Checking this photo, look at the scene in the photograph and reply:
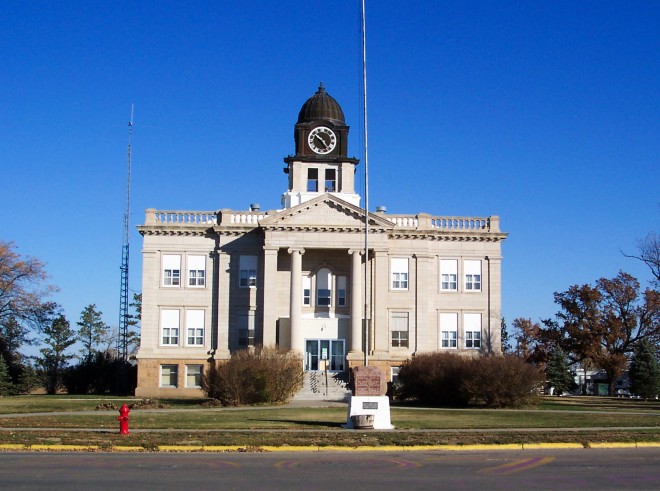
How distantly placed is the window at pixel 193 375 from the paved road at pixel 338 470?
40057 mm

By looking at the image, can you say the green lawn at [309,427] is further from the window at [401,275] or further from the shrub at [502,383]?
the window at [401,275]

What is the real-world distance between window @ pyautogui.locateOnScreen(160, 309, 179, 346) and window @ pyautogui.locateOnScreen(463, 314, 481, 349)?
2029 cm

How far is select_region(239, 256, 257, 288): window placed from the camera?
6262cm

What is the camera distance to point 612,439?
2500cm

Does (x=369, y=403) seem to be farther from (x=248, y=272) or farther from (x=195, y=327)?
(x=195, y=327)

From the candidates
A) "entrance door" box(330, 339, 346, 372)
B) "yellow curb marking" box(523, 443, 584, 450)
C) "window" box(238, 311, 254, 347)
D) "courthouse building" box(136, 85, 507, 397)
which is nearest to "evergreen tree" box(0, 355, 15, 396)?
"courthouse building" box(136, 85, 507, 397)

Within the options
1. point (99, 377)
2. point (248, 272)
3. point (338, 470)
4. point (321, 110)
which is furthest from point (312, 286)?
point (338, 470)

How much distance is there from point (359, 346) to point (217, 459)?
3884cm

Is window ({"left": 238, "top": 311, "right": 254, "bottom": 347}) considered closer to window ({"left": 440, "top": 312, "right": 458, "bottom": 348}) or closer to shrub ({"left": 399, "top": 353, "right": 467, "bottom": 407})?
window ({"left": 440, "top": 312, "right": 458, "bottom": 348})

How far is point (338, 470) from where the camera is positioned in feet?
61.7

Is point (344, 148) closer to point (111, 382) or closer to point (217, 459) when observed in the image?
point (111, 382)

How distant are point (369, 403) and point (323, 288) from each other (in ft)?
110

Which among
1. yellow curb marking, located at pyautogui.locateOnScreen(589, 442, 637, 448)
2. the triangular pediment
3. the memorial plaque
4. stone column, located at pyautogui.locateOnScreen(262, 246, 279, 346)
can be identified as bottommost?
yellow curb marking, located at pyautogui.locateOnScreen(589, 442, 637, 448)

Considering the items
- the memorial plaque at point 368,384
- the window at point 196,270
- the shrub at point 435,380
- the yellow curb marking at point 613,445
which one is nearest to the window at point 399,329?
the shrub at point 435,380
